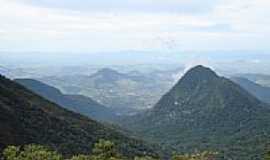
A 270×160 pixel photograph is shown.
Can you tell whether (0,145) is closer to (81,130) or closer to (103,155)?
(81,130)

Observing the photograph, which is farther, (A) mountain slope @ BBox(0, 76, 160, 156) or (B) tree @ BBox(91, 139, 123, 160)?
(A) mountain slope @ BBox(0, 76, 160, 156)

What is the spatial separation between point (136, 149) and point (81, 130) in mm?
16747

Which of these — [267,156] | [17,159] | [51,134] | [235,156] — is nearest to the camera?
[17,159]

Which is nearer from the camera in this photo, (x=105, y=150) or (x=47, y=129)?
(x=105, y=150)

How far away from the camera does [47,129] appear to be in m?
137

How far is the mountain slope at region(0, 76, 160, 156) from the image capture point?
12531 cm

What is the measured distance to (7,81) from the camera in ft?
582

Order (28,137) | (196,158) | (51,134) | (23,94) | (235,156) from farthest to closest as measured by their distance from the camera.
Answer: (235,156) < (23,94) < (51,134) < (28,137) < (196,158)

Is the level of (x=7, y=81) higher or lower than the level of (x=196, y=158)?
higher

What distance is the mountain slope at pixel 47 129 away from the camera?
125312 mm

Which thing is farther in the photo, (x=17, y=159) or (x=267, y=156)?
(x=267, y=156)

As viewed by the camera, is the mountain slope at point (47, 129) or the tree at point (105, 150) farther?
the mountain slope at point (47, 129)

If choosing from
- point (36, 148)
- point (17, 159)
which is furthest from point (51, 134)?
point (17, 159)

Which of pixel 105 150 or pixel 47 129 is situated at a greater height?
pixel 105 150
